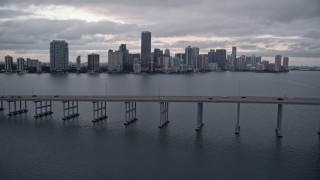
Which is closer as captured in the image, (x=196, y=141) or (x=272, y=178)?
(x=272, y=178)

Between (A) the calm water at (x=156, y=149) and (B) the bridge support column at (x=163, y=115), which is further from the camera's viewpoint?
(B) the bridge support column at (x=163, y=115)

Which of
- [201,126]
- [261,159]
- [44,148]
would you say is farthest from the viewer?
[201,126]

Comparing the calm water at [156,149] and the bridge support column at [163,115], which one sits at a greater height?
the bridge support column at [163,115]

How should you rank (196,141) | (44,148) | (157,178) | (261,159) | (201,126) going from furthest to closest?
1. (201,126)
2. (196,141)
3. (44,148)
4. (261,159)
5. (157,178)

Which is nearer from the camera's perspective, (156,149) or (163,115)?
(156,149)

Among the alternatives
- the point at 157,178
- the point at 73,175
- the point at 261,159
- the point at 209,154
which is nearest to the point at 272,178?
the point at 261,159

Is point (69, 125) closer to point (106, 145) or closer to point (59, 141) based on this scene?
point (59, 141)

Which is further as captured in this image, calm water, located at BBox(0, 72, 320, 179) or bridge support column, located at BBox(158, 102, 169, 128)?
bridge support column, located at BBox(158, 102, 169, 128)

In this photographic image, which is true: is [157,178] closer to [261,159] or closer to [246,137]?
[261,159]

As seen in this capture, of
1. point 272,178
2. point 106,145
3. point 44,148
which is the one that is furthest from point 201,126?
point 44,148

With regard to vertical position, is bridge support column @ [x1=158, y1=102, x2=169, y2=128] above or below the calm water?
above

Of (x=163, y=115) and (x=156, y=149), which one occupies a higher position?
(x=163, y=115)
